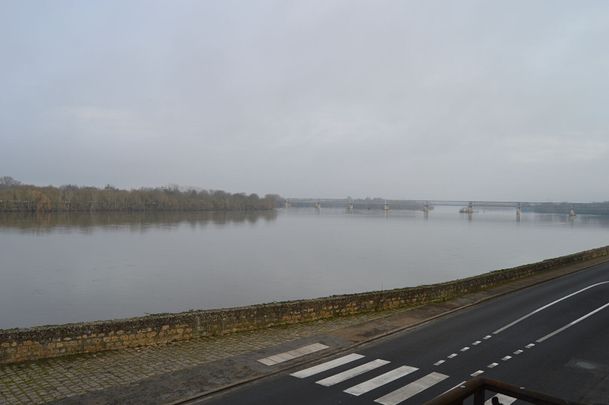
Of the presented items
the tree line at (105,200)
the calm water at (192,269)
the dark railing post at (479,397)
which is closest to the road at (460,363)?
the dark railing post at (479,397)

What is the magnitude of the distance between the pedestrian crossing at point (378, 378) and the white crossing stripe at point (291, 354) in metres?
0.78

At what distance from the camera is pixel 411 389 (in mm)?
8812

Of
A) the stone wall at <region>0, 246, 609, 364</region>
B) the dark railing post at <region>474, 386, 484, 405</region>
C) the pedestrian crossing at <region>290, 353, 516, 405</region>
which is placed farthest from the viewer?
the stone wall at <region>0, 246, 609, 364</region>

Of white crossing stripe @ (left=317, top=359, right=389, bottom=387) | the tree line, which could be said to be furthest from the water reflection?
white crossing stripe @ (left=317, top=359, right=389, bottom=387)

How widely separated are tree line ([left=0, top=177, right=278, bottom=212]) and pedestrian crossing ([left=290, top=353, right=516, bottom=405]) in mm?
121733

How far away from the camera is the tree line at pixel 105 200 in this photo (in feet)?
363

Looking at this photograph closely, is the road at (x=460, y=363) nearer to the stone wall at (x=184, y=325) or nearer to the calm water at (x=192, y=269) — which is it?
the stone wall at (x=184, y=325)

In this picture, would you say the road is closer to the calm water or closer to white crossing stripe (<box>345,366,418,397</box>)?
white crossing stripe (<box>345,366,418,397</box>)

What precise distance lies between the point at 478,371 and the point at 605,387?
2396 millimetres

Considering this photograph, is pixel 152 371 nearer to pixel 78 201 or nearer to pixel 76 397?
pixel 76 397

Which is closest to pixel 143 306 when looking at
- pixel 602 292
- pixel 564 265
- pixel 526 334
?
pixel 526 334

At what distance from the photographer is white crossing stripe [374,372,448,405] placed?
827 cm

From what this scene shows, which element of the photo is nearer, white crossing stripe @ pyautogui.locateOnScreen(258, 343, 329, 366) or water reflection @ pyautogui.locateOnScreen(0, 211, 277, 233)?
white crossing stripe @ pyautogui.locateOnScreen(258, 343, 329, 366)

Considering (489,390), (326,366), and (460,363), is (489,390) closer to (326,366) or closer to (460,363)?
(326,366)
